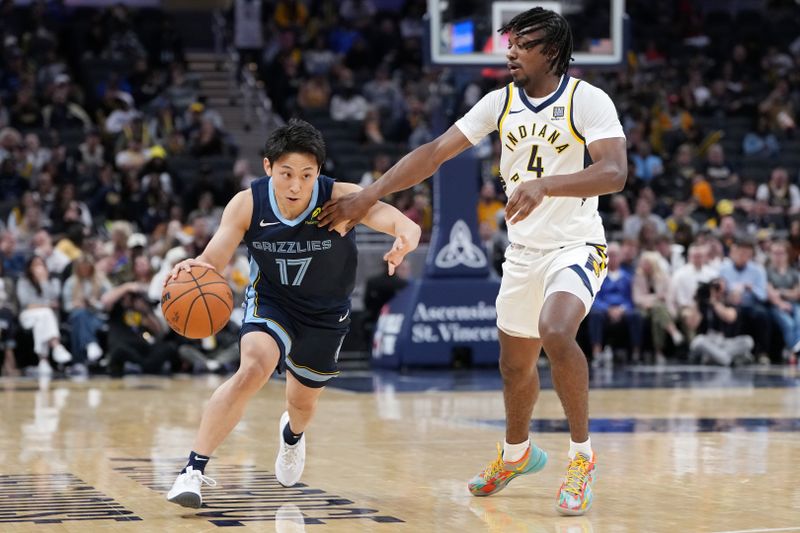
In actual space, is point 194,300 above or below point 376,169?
below

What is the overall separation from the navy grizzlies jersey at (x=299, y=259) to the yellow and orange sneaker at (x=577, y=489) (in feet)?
4.41

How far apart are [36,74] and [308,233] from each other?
15463 millimetres

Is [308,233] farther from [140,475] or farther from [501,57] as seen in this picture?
[501,57]

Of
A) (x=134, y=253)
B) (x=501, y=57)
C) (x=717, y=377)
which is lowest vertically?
(x=717, y=377)

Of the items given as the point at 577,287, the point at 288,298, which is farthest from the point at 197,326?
the point at 577,287

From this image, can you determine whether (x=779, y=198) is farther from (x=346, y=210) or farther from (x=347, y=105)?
(x=346, y=210)

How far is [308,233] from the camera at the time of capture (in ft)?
19.3

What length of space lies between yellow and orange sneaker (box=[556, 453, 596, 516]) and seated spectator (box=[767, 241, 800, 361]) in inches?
418

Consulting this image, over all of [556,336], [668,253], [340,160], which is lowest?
[668,253]

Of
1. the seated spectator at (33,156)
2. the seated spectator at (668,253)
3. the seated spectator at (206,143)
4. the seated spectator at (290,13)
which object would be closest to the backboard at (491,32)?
the seated spectator at (668,253)

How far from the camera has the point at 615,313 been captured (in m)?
15.4

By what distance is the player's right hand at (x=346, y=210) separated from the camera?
575cm

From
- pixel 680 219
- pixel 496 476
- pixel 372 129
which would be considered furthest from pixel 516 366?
pixel 372 129

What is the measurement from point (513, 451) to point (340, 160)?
533 inches
